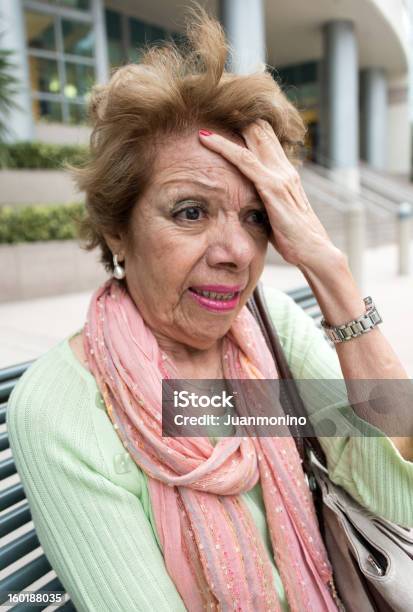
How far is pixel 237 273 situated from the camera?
1.38m

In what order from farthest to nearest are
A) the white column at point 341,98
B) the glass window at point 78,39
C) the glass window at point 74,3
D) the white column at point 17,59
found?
1. the white column at point 341,98
2. the glass window at point 78,39
3. the glass window at point 74,3
4. the white column at point 17,59

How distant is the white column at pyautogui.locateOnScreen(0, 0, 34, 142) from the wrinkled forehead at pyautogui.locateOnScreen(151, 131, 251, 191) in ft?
34.2

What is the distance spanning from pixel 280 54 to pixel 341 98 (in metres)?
6.34

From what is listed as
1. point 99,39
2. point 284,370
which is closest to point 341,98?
point 99,39

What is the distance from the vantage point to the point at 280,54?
24.3 meters

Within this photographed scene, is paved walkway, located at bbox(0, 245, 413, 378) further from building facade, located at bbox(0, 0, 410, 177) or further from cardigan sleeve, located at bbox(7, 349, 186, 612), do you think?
cardigan sleeve, located at bbox(7, 349, 186, 612)

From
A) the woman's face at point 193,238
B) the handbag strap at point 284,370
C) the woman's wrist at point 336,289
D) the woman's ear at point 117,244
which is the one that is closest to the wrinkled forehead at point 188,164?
the woman's face at point 193,238

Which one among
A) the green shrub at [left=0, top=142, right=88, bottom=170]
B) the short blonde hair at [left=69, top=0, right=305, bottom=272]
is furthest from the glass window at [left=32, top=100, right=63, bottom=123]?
the short blonde hair at [left=69, top=0, right=305, bottom=272]

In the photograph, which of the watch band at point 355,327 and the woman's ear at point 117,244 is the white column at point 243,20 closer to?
the woman's ear at point 117,244

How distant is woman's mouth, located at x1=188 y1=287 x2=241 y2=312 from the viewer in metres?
1.37

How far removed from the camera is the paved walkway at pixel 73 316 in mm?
5246

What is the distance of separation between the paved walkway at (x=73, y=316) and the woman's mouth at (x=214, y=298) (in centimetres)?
289

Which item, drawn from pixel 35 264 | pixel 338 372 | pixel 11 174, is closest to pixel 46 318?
pixel 35 264

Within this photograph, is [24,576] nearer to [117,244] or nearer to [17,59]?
[117,244]
